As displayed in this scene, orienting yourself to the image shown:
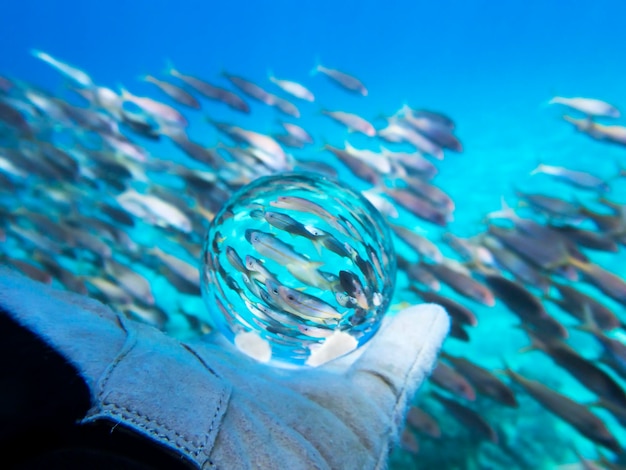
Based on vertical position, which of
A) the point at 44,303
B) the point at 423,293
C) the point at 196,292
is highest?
the point at 44,303

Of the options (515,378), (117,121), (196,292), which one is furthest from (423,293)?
(117,121)

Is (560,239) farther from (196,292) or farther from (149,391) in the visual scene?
(149,391)

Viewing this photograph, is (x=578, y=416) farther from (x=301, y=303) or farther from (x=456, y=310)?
(x=301, y=303)

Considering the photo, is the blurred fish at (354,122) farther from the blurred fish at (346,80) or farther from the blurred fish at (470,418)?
the blurred fish at (470,418)

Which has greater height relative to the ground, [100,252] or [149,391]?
[149,391]

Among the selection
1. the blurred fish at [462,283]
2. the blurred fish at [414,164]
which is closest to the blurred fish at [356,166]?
the blurred fish at [414,164]

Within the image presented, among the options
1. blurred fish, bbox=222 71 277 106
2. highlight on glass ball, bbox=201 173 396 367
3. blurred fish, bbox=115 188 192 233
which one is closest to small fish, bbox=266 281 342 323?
highlight on glass ball, bbox=201 173 396 367
